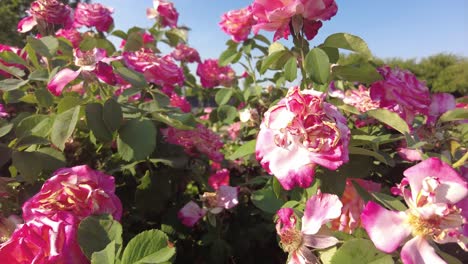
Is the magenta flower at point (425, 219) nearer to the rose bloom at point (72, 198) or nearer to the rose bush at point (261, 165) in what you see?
the rose bush at point (261, 165)

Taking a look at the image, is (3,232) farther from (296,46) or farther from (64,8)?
(64,8)

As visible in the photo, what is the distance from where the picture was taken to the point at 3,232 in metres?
0.81

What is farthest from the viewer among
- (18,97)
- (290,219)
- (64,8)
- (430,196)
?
(64,8)

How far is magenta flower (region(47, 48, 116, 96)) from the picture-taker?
1037 mm

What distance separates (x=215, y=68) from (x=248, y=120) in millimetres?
790

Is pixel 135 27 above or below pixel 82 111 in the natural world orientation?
above

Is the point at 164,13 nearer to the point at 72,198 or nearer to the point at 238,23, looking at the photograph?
the point at 238,23

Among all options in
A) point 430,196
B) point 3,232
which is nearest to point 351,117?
point 430,196

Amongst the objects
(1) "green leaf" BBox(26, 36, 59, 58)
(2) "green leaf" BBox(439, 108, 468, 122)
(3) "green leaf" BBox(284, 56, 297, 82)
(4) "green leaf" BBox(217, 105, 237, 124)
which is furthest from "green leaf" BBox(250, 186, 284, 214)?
(4) "green leaf" BBox(217, 105, 237, 124)

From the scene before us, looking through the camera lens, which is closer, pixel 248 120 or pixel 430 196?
pixel 430 196

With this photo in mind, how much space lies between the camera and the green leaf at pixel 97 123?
3.38 feet

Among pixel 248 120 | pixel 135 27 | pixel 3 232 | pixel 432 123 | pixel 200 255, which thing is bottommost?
pixel 200 255

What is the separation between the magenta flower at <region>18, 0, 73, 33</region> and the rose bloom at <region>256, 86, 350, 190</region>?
3.85 ft

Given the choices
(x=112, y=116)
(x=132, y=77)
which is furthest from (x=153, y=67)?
(x=112, y=116)
